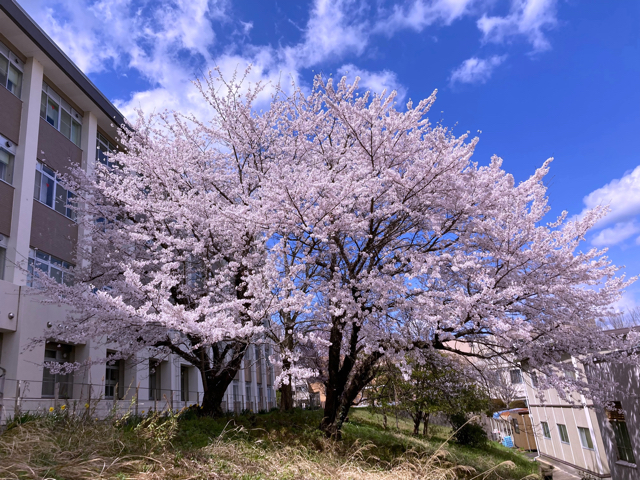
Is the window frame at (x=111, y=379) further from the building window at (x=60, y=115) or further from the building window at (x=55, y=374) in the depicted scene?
the building window at (x=60, y=115)

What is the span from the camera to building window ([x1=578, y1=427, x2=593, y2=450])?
19812 millimetres

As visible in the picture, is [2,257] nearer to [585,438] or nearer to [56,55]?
[56,55]

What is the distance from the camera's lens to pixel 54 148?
1828cm

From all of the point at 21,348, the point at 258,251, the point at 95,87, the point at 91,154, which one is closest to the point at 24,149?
the point at 91,154

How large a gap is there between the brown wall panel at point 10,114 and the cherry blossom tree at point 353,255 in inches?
224

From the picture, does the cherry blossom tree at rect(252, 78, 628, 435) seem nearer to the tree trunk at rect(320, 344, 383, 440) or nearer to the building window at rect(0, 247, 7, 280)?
the tree trunk at rect(320, 344, 383, 440)

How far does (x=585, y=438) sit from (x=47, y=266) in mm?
23351

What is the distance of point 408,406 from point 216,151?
16028 mm

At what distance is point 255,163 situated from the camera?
13586mm

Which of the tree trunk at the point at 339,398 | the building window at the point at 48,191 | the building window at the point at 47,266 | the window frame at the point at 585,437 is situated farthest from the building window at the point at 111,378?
the window frame at the point at 585,437

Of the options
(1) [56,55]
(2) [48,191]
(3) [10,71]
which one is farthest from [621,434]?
(3) [10,71]

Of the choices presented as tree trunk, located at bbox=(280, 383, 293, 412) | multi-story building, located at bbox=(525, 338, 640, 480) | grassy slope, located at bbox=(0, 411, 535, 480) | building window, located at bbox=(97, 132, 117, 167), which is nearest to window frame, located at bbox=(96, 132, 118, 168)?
building window, located at bbox=(97, 132, 117, 167)

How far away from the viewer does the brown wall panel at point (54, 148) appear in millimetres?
17641

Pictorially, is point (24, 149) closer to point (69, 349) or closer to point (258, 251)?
point (69, 349)
